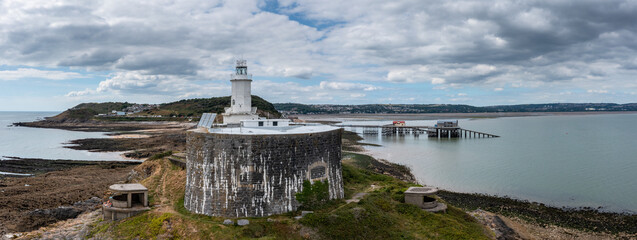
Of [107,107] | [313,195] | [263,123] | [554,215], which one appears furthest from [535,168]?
[107,107]

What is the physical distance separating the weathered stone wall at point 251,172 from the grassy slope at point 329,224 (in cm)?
50

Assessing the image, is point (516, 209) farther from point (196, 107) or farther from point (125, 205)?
point (196, 107)

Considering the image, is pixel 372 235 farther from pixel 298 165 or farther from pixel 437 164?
pixel 437 164

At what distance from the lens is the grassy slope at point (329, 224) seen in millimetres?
13156

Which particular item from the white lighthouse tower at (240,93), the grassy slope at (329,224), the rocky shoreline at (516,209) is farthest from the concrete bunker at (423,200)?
the white lighthouse tower at (240,93)

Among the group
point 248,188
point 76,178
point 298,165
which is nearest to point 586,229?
point 298,165

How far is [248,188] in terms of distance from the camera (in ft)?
46.9

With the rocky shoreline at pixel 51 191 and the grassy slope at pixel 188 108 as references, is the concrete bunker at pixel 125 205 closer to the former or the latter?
the rocky shoreline at pixel 51 191

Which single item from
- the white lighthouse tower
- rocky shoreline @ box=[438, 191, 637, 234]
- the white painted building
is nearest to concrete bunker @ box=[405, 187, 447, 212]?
rocky shoreline @ box=[438, 191, 637, 234]

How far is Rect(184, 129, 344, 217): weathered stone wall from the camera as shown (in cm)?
1428

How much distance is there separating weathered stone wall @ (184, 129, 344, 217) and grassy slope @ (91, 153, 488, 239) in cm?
50

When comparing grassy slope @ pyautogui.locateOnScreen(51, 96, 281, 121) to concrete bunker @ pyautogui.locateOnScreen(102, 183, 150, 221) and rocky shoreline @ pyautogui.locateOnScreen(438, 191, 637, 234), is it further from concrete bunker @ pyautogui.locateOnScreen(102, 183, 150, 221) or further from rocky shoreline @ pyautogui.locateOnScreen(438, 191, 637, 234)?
concrete bunker @ pyautogui.locateOnScreen(102, 183, 150, 221)

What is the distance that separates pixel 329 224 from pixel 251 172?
3.32m

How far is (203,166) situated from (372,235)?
667 centimetres
